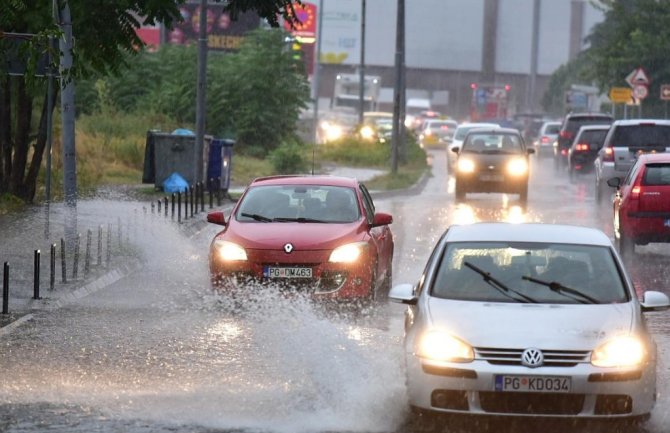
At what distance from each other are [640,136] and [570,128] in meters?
19.9

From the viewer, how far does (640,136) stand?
34.9 metres

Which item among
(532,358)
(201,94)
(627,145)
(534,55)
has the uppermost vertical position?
(534,55)

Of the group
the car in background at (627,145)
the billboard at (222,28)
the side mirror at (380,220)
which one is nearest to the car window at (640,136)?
the car in background at (627,145)

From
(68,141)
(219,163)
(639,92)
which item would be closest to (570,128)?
(639,92)

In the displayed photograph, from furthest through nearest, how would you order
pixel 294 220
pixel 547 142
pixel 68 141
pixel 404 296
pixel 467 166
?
pixel 547 142 < pixel 467 166 < pixel 68 141 < pixel 294 220 < pixel 404 296

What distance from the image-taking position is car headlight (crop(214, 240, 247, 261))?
50.0 feet

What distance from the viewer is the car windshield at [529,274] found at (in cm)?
1007

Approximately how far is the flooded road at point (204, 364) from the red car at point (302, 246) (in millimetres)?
244

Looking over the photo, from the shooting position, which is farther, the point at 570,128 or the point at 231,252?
the point at 570,128

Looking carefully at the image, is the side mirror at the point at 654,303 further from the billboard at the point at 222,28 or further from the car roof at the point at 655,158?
the billboard at the point at 222,28

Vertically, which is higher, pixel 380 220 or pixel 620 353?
pixel 380 220

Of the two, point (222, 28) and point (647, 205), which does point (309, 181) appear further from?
point (222, 28)

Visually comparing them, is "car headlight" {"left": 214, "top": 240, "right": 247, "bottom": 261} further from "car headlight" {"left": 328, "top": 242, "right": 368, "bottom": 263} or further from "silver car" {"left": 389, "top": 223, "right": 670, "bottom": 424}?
"silver car" {"left": 389, "top": 223, "right": 670, "bottom": 424}

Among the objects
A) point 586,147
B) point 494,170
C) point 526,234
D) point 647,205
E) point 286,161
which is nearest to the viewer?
point 526,234
